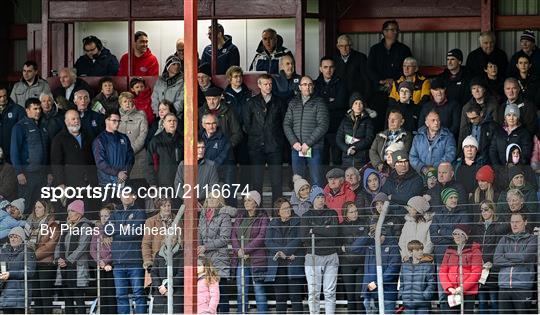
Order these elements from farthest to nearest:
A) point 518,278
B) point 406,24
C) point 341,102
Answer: point 406,24
point 341,102
point 518,278

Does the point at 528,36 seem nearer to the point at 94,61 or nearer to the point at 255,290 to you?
the point at 255,290

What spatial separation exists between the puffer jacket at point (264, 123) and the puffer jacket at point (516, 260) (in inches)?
122

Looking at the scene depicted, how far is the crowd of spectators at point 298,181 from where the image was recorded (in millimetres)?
15953

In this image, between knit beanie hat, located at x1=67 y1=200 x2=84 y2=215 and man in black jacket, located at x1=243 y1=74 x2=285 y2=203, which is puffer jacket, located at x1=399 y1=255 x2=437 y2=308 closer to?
man in black jacket, located at x1=243 y1=74 x2=285 y2=203

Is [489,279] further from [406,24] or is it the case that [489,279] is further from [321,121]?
[406,24]

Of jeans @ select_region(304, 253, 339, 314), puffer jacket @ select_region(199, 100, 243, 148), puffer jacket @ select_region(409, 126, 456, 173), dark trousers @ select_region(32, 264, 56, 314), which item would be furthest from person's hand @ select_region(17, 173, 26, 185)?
puffer jacket @ select_region(409, 126, 456, 173)

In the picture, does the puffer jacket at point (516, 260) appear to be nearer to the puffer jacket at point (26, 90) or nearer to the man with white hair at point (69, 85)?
the man with white hair at point (69, 85)

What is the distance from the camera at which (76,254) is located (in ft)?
54.7

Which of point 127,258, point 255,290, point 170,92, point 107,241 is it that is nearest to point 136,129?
point 170,92

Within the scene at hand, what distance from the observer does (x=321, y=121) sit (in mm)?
17688

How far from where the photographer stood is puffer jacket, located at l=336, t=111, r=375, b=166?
1756 cm

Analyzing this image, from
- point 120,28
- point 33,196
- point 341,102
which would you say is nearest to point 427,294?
point 341,102

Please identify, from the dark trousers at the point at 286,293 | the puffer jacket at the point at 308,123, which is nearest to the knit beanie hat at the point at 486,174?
the puffer jacket at the point at 308,123

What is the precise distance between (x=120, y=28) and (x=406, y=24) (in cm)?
330
